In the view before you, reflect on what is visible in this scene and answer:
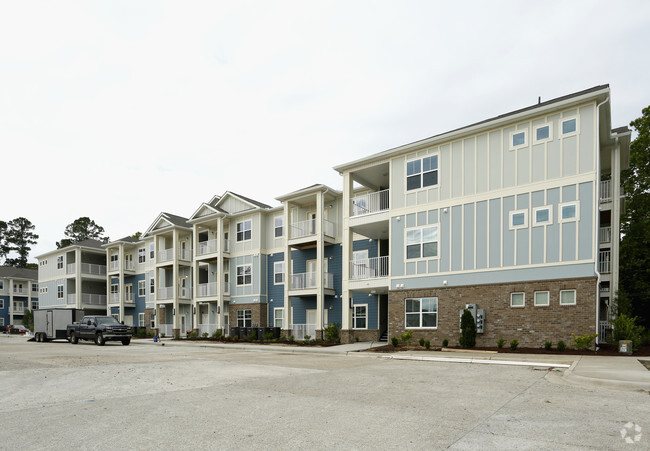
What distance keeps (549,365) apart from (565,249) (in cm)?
607

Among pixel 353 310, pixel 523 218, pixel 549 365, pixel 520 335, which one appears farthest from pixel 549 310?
pixel 353 310

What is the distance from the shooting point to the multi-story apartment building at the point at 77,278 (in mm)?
47844

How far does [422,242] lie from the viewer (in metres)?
21.9

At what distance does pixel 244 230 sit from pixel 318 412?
27608 millimetres

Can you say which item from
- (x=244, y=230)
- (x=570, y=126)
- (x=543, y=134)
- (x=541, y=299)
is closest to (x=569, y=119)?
(x=570, y=126)

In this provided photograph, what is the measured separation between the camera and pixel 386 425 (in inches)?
250

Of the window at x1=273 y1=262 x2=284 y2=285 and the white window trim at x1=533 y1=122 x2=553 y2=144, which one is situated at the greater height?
the white window trim at x1=533 y1=122 x2=553 y2=144

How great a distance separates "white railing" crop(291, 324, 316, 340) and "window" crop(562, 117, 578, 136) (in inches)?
678

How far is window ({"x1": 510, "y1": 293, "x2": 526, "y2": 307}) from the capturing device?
1859cm

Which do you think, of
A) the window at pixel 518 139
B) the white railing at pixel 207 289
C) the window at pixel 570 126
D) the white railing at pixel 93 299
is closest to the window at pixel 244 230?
the white railing at pixel 207 289

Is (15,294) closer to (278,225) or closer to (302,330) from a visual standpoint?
(278,225)

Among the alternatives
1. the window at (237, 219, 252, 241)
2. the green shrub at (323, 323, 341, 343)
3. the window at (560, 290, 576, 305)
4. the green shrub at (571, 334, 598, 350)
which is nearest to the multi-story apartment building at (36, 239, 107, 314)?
the window at (237, 219, 252, 241)

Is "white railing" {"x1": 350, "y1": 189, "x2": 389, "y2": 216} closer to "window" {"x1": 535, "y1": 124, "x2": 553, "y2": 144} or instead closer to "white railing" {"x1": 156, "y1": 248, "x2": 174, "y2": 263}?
"window" {"x1": 535, "y1": 124, "x2": 553, "y2": 144}

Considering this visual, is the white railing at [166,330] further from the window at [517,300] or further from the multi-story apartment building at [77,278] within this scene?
the window at [517,300]
